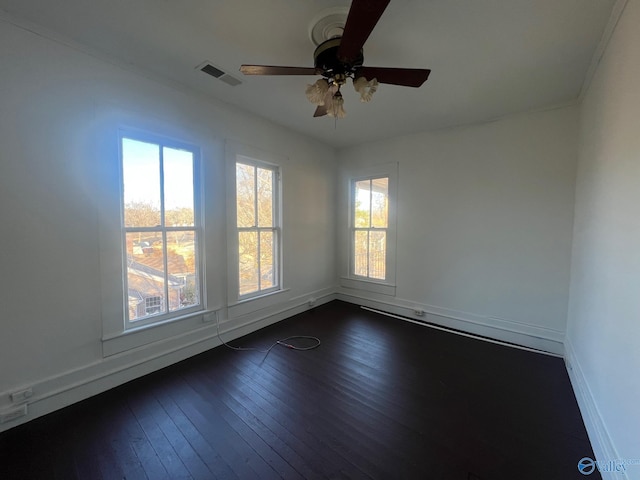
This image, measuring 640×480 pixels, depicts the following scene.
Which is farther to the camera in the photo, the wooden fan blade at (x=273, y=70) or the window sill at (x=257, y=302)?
the window sill at (x=257, y=302)

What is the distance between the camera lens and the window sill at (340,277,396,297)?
13.4 ft

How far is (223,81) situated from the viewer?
96.3 inches

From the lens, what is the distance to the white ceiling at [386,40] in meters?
1.59

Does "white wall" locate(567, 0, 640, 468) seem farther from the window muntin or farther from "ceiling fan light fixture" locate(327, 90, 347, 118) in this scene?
the window muntin

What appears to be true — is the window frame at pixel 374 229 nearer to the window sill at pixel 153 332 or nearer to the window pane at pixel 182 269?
the window sill at pixel 153 332

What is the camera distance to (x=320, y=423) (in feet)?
6.01

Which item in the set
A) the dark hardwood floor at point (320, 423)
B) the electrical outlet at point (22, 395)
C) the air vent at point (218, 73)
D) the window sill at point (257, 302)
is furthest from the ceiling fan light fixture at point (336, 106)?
the electrical outlet at point (22, 395)

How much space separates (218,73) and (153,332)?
2432 mm

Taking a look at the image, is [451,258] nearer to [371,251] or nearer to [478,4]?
[371,251]

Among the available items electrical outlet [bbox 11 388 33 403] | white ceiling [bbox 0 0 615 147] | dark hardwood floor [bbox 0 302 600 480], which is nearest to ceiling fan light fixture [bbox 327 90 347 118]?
white ceiling [bbox 0 0 615 147]

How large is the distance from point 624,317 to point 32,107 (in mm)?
3827

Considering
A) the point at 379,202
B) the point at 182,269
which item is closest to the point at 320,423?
the point at 182,269

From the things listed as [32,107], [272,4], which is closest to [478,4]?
[272,4]

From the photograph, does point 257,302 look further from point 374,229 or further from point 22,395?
point 374,229
